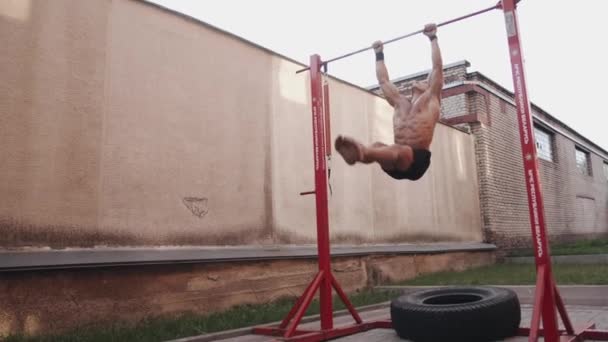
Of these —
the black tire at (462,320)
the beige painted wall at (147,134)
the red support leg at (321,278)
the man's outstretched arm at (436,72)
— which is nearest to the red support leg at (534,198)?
the man's outstretched arm at (436,72)

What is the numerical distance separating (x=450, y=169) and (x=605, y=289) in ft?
16.2

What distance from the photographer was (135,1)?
5.55 m

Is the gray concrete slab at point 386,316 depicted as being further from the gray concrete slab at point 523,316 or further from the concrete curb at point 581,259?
the concrete curb at point 581,259

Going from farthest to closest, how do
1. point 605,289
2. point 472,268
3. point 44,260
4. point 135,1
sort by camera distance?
point 472,268, point 605,289, point 135,1, point 44,260

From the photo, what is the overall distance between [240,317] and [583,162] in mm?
18722

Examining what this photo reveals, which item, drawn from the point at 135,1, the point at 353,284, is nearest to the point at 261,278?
the point at 353,284

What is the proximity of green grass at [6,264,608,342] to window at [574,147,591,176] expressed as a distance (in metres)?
12.1

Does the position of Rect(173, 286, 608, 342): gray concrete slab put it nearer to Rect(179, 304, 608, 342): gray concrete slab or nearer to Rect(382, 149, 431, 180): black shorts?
Rect(179, 304, 608, 342): gray concrete slab

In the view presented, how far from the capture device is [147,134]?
5395mm

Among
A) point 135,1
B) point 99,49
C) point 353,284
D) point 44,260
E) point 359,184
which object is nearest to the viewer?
point 44,260

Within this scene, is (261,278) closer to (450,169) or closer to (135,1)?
(135,1)

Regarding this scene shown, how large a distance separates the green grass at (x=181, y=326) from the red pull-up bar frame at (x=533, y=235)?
0.50 metres

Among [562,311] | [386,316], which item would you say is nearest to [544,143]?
[386,316]

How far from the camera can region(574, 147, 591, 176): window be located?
61.0 ft
